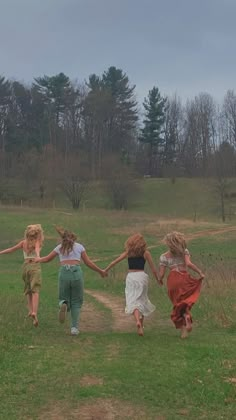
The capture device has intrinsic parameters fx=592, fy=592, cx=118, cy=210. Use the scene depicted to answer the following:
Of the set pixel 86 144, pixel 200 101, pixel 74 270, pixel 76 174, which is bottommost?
pixel 74 270

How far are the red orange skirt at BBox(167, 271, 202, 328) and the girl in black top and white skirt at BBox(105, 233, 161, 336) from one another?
1.35ft

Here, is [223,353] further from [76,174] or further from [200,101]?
[200,101]

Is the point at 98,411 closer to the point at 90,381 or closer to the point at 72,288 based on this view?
the point at 90,381

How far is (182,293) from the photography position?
9.71 m

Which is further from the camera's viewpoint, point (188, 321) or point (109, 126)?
point (109, 126)

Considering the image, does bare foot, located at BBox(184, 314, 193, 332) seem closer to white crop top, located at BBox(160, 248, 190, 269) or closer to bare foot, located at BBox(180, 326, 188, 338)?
bare foot, located at BBox(180, 326, 188, 338)

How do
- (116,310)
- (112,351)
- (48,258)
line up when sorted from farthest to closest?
(116,310)
(48,258)
(112,351)

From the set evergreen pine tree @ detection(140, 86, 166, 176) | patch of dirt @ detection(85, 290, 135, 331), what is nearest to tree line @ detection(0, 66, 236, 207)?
evergreen pine tree @ detection(140, 86, 166, 176)

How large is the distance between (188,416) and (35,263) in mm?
5899

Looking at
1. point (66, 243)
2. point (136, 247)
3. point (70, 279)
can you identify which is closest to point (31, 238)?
point (66, 243)

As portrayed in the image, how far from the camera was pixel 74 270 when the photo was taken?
32.4ft

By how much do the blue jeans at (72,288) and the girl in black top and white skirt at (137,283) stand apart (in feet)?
2.71

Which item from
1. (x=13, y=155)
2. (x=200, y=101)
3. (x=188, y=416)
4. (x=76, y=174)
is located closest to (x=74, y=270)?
(x=188, y=416)

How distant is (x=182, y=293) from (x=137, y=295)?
75 cm
